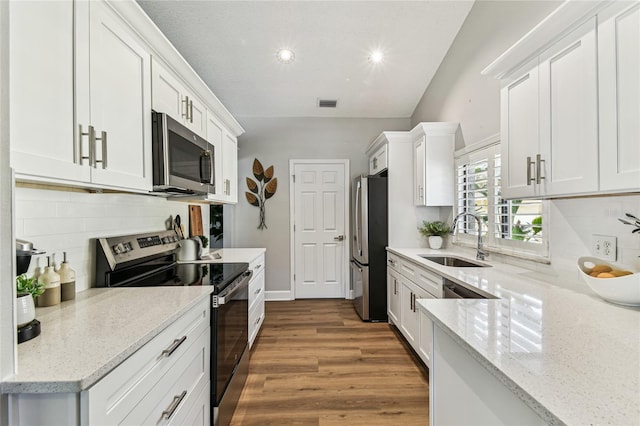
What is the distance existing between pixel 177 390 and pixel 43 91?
1197 millimetres

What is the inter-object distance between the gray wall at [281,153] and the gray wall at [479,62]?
128cm

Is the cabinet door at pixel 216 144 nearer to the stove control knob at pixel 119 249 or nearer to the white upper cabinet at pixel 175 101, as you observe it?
the white upper cabinet at pixel 175 101

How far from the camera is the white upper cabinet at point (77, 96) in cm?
95

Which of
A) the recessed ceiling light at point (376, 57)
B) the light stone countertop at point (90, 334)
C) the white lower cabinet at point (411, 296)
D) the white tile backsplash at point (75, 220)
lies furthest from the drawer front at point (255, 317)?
the recessed ceiling light at point (376, 57)

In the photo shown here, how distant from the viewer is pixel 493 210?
2648mm

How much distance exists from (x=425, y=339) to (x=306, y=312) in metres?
1.89

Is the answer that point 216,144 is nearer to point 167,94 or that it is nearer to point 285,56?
point 167,94

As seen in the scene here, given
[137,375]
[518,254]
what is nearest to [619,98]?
[518,254]

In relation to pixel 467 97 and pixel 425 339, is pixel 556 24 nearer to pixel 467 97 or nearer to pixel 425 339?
pixel 467 97

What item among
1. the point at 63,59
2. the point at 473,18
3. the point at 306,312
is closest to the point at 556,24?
the point at 473,18

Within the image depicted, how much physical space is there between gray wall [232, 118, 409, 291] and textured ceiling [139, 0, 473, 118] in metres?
0.29

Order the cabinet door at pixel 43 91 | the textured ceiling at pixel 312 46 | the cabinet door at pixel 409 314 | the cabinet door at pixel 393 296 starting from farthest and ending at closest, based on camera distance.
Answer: the cabinet door at pixel 393 296 < the textured ceiling at pixel 312 46 < the cabinet door at pixel 409 314 < the cabinet door at pixel 43 91

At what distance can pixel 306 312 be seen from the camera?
3975 millimetres

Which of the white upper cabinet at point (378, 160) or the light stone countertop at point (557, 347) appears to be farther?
the white upper cabinet at point (378, 160)
